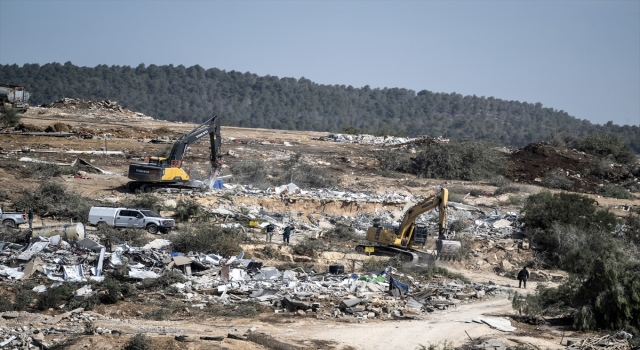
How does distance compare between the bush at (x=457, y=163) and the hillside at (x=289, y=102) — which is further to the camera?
the hillside at (x=289, y=102)

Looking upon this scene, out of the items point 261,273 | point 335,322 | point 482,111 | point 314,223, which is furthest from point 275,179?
point 482,111

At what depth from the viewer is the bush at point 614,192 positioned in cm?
4153

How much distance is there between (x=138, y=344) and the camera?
13.0 metres

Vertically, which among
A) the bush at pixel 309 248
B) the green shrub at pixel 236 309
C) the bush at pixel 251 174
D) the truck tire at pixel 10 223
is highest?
the bush at pixel 251 174

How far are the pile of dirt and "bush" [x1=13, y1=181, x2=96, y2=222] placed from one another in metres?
27.4

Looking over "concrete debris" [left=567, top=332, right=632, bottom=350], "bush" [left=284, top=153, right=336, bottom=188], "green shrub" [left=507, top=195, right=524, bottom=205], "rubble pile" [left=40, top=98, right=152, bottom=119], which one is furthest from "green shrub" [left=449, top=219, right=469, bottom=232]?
"rubble pile" [left=40, top=98, right=152, bottom=119]

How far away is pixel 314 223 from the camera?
99.7 ft

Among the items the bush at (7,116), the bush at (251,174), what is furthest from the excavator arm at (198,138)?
the bush at (7,116)

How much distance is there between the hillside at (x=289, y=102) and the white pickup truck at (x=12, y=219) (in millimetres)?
83023

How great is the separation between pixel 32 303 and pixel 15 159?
2211 cm

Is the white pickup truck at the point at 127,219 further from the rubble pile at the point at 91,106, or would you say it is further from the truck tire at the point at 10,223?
the rubble pile at the point at 91,106

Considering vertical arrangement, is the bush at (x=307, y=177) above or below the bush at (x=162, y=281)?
above

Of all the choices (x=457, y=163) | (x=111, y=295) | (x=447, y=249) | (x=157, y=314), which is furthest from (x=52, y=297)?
(x=457, y=163)

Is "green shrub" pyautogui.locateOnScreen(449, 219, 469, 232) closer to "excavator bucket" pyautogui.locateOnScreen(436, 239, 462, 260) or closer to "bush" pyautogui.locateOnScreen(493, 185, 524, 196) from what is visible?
"excavator bucket" pyautogui.locateOnScreen(436, 239, 462, 260)
